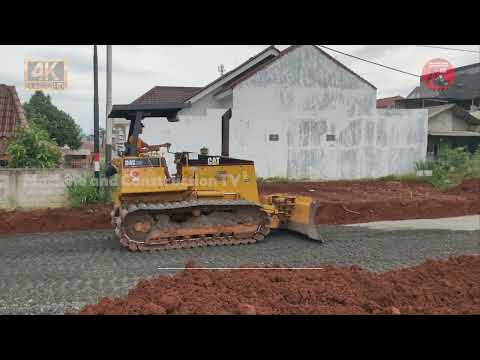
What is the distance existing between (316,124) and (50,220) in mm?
10725

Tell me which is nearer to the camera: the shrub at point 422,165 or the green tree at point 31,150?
the green tree at point 31,150

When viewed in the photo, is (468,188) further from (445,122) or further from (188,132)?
(188,132)

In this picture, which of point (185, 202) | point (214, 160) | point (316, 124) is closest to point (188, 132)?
point (316, 124)

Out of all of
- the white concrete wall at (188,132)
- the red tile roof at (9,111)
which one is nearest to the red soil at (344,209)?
the white concrete wall at (188,132)

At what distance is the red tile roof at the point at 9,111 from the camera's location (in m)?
14.7

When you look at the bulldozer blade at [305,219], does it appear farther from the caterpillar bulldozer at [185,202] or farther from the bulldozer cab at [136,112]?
the bulldozer cab at [136,112]

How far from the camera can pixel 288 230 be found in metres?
8.51

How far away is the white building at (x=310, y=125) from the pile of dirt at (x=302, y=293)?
9.88 metres

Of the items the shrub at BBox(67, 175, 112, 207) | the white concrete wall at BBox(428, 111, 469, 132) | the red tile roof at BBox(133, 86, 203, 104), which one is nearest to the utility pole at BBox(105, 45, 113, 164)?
the shrub at BBox(67, 175, 112, 207)

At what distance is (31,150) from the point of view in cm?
1027

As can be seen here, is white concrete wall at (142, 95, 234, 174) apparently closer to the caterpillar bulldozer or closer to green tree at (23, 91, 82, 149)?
the caterpillar bulldozer

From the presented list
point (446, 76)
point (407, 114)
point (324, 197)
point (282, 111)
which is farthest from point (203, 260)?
point (446, 76)

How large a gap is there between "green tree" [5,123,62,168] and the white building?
14.9ft

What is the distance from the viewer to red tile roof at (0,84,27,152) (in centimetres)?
1473
